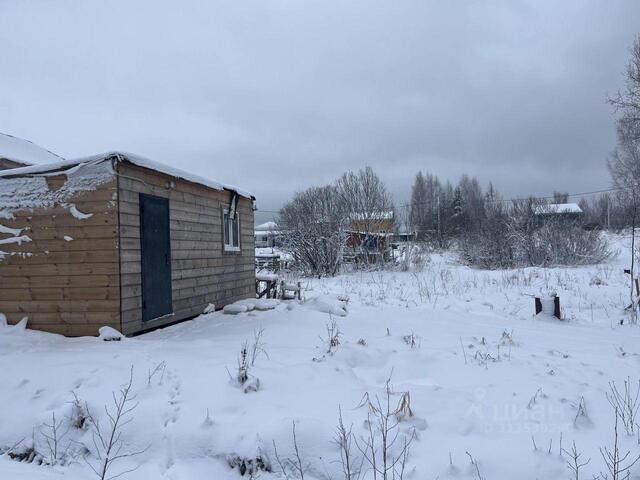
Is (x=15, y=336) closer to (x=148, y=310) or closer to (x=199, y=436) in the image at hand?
(x=148, y=310)

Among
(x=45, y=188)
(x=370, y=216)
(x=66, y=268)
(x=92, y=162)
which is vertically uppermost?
(x=370, y=216)

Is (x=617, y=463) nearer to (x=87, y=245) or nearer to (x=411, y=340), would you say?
(x=411, y=340)

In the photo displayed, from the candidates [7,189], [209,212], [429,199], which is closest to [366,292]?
[209,212]

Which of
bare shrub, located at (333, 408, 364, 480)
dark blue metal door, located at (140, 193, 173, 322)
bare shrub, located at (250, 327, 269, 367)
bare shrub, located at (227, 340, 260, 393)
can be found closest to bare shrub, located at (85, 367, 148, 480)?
bare shrub, located at (227, 340, 260, 393)

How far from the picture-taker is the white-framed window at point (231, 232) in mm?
8684

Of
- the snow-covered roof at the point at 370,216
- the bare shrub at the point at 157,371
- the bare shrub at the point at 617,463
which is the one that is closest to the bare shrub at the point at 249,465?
the bare shrub at the point at 157,371

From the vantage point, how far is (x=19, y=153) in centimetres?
1115

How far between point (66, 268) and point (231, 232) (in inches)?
148

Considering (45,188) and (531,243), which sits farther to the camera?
(531,243)

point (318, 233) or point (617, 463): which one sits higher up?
point (318, 233)

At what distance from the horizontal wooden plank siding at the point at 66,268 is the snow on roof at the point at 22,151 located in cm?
616

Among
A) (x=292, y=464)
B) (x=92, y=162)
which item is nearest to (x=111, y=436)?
(x=292, y=464)

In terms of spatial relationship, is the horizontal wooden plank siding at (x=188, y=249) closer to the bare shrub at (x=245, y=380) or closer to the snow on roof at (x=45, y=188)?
the snow on roof at (x=45, y=188)

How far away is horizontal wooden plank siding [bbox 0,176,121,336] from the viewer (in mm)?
5504
